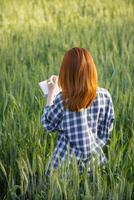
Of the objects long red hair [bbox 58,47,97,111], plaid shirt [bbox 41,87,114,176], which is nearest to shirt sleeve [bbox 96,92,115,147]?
plaid shirt [bbox 41,87,114,176]

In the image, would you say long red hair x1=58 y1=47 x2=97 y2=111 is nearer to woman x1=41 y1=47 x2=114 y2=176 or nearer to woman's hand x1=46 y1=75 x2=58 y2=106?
woman x1=41 y1=47 x2=114 y2=176

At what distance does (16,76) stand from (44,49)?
0.86m

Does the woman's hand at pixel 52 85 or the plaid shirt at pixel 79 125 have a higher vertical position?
the woman's hand at pixel 52 85

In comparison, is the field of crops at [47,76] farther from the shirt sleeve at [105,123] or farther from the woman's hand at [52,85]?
the woman's hand at [52,85]

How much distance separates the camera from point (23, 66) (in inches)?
151

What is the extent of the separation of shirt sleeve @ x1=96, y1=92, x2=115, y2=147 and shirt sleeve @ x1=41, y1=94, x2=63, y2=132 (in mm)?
165

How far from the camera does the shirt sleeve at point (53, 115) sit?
2445 millimetres

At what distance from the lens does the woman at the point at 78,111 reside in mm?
2359

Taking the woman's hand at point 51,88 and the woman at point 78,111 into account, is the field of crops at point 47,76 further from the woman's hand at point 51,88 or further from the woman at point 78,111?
the woman's hand at point 51,88

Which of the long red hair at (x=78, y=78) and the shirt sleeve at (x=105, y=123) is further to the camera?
the shirt sleeve at (x=105, y=123)

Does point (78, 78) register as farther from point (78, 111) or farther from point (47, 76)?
point (47, 76)

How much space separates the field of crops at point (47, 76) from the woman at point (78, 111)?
0.08m

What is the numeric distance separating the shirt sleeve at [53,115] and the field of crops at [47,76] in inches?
5.0

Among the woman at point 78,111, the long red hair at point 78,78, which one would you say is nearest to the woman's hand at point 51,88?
the woman at point 78,111
